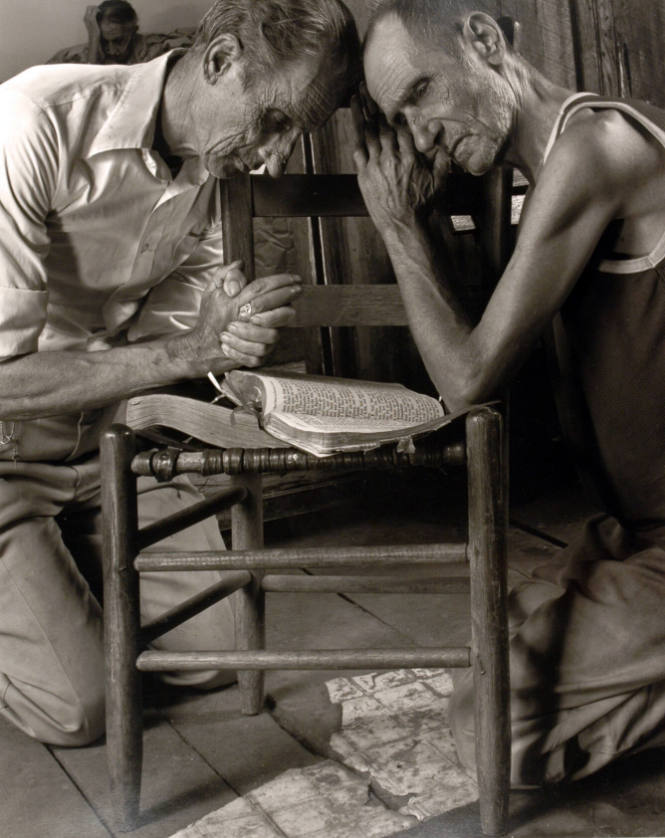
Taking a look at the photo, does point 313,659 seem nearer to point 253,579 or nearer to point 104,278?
point 253,579

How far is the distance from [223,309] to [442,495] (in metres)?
1.87

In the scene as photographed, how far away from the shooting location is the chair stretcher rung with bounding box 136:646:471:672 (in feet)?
4.61

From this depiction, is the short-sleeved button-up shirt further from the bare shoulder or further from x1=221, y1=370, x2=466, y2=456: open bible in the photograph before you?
the bare shoulder

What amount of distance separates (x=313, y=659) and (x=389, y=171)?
800 millimetres

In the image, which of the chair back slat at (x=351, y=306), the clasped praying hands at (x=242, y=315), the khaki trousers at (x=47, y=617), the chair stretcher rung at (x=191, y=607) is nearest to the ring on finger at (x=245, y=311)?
the clasped praying hands at (x=242, y=315)

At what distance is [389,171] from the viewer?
64.5 inches

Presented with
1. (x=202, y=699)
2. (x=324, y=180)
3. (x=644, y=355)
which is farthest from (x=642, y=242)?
(x=202, y=699)

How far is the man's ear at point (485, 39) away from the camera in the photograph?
151cm

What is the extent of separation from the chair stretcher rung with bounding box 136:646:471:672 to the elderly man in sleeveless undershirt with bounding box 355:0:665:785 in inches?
7.3

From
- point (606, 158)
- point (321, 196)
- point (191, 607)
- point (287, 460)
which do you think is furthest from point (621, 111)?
point (191, 607)

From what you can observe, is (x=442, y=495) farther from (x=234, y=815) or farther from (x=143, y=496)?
(x=234, y=815)

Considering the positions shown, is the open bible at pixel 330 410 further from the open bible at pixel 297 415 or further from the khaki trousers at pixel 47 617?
the khaki trousers at pixel 47 617

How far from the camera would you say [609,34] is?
3117 millimetres

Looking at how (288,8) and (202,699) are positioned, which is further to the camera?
(202,699)
